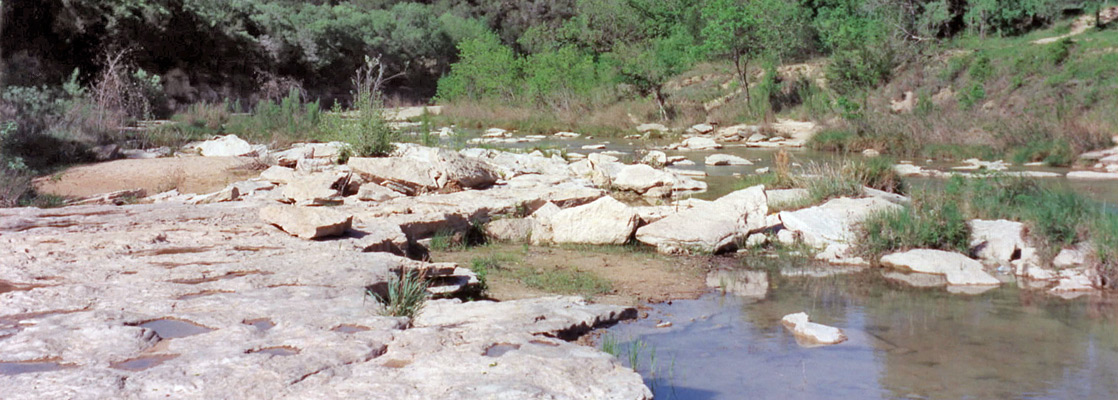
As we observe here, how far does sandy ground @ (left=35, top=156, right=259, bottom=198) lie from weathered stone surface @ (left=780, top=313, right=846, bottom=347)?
827cm

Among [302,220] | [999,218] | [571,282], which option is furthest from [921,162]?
[302,220]

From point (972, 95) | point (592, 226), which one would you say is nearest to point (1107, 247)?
point (592, 226)

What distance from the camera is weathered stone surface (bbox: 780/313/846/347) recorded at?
595 cm

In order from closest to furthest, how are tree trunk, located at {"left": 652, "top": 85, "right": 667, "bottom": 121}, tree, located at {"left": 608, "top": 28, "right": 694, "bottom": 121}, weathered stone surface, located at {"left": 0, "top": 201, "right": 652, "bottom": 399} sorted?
weathered stone surface, located at {"left": 0, "top": 201, "right": 652, "bottom": 399} → tree trunk, located at {"left": 652, "top": 85, "right": 667, "bottom": 121} → tree, located at {"left": 608, "top": 28, "right": 694, "bottom": 121}

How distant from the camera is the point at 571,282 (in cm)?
758

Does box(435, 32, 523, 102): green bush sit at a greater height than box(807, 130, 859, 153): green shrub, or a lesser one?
greater

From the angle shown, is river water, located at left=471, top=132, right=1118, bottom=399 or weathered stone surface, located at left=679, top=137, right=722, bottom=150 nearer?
river water, located at left=471, top=132, right=1118, bottom=399

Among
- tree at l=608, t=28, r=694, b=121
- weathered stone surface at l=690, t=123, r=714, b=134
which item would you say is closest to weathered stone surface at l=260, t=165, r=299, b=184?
weathered stone surface at l=690, t=123, r=714, b=134

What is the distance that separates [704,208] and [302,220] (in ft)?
15.5

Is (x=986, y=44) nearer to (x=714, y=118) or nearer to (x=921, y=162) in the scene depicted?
(x=714, y=118)

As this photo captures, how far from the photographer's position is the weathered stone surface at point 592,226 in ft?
31.0

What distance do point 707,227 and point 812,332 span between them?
3441 millimetres

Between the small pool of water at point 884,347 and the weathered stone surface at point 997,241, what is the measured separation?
935 mm

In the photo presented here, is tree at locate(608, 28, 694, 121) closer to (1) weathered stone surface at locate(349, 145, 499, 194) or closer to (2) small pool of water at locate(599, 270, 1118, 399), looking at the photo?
(1) weathered stone surface at locate(349, 145, 499, 194)
